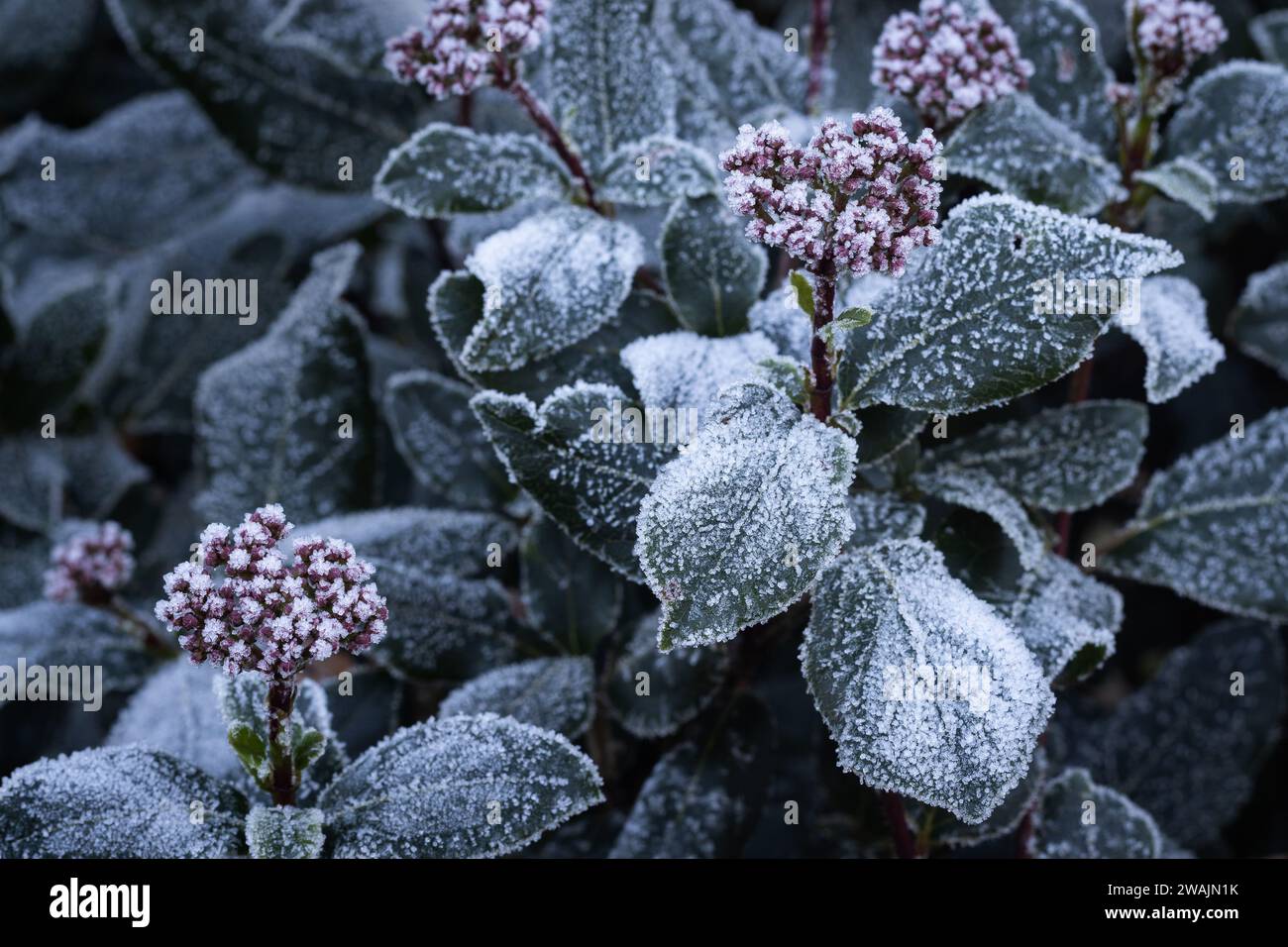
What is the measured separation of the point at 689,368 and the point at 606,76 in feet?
1.18

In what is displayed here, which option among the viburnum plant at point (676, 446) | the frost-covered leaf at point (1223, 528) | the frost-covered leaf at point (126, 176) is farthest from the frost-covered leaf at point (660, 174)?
the frost-covered leaf at point (126, 176)

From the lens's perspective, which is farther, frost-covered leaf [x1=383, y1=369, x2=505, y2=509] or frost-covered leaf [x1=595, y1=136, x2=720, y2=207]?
frost-covered leaf [x1=383, y1=369, x2=505, y2=509]

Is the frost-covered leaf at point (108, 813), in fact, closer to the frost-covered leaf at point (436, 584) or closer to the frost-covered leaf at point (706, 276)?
the frost-covered leaf at point (436, 584)

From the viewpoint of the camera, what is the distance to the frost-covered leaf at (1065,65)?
49.7 inches

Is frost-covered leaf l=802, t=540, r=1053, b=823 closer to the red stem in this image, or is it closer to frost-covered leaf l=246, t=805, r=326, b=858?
frost-covered leaf l=246, t=805, r=326, b=858

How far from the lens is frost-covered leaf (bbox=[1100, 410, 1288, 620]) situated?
1.21 m

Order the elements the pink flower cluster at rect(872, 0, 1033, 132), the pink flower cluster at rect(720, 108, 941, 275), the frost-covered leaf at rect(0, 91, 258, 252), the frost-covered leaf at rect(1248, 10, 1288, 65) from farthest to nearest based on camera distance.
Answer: the frost-covered leaf at rect(0, 91, 258, 252) → the frost-covered leaf at rect(1248, 10, 1288, 65) → the pink flower cluster at rect(872, 0, 1033, 132) → the pink flower cluster at rect(720, 108, 941, 275)

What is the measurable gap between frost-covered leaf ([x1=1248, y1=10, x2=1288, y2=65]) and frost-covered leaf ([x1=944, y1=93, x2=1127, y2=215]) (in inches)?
18.8

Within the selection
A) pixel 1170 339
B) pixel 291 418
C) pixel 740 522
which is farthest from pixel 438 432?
pixel 1170 339

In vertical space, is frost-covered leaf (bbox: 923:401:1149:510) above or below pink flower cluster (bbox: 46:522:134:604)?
above

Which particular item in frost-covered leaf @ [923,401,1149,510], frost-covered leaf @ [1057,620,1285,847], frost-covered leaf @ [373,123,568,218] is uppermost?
frost-covered leaf @ [373,123,568,218]

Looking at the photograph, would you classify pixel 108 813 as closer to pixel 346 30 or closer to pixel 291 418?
pixel 291 418

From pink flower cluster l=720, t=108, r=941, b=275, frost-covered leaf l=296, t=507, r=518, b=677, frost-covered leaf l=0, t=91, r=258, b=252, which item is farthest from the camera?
frost-covered leaf l=0, t=91, r=258, b=252

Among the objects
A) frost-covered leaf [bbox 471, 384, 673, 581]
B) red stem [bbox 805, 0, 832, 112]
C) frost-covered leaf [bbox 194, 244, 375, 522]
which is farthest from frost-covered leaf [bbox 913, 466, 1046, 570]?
frost-covered leaf [bbox 194, 244, 375, 522]
